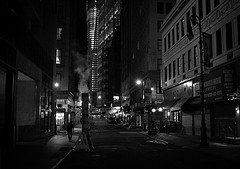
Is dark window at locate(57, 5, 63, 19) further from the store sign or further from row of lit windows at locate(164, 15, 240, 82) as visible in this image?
the store sign

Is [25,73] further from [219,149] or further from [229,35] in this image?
[229,35]

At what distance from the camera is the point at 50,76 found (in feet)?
118

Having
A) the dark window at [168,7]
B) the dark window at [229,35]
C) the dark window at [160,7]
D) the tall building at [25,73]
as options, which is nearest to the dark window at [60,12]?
the dark window at [160,7]

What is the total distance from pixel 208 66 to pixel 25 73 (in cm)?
1377

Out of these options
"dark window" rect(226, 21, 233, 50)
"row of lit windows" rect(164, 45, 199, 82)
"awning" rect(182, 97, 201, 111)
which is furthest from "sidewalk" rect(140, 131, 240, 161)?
"row of lit windows" rect(164, 45, 199, 82)

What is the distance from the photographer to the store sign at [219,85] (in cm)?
2352

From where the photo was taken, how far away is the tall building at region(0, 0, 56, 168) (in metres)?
18.9

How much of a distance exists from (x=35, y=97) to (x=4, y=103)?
26.4 feet

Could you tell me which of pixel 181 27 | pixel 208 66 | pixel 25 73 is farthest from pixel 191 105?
pixel 25 73

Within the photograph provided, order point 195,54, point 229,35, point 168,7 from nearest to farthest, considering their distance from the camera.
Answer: point 229,35 → point 195,54 → point 168,7

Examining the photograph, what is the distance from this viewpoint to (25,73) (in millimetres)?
23500

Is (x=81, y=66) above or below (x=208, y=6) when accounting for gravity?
above

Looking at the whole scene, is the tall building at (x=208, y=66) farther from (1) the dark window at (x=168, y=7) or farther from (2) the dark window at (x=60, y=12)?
(2) the dark window at (x=60, y=12)

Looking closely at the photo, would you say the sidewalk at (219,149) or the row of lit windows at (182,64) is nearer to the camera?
the sidewalk at (219,149)
